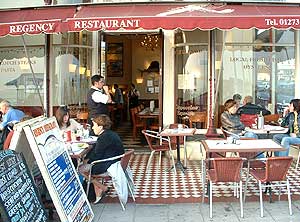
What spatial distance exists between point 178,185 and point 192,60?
12.5ft

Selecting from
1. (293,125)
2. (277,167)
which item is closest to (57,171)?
(277,167)

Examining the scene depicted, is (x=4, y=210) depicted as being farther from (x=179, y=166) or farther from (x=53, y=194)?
(x=179, y=166)

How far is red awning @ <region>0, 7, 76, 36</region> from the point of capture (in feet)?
26.6

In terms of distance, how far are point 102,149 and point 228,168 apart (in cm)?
178

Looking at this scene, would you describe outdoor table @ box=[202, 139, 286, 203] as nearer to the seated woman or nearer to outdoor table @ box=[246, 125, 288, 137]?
the seated woman

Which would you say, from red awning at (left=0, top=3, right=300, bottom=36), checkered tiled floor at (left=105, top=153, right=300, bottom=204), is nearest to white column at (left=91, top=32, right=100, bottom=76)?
red awning at (left=0, top=3, right=300, bottom=36)

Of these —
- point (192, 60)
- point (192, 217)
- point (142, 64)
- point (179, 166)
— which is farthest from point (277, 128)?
point (142, 64)

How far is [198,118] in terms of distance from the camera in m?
10.5

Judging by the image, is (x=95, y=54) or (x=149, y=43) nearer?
(x=95, y=54)

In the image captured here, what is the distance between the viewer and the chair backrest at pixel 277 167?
5891 millimetres

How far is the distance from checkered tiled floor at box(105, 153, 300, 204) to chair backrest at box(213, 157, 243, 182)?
36.3 inches

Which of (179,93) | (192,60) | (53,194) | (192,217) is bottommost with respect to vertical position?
(192,217)

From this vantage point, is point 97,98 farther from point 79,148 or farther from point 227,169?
point 227,169

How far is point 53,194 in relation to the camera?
476 centimetres
